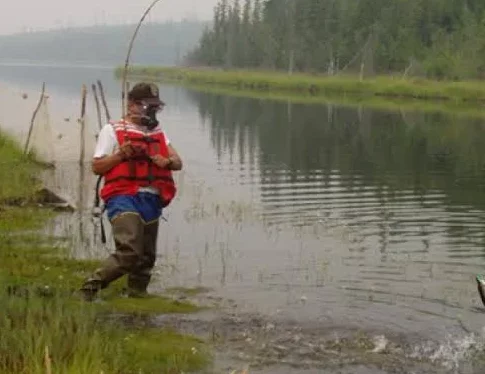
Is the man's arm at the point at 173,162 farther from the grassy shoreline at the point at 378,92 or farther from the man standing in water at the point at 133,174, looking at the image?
the grassy shoreline at the point at 378,92

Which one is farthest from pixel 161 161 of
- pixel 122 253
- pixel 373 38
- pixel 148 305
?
pixel 373 38

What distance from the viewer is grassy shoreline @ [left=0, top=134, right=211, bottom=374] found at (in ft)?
20.6

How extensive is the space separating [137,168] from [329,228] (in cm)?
757

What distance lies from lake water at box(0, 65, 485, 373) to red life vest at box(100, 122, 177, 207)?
1.97m

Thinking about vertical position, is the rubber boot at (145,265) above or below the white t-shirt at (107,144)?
below

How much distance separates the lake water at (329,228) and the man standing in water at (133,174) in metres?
1.70

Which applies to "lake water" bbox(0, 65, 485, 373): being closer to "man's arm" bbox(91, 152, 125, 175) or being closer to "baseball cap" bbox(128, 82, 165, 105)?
"man's arm" bbox(91, 152, 125, 175)

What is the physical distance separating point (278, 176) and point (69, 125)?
33.7ft

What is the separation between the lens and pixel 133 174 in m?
9.12

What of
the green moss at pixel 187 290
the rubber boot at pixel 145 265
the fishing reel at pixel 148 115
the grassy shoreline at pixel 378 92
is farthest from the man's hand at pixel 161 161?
the grassy shoreline at pixel 378 92

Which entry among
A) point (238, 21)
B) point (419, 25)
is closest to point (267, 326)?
point (419, 25)

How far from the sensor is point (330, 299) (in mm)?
10883

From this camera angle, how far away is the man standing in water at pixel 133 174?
29.6 feet

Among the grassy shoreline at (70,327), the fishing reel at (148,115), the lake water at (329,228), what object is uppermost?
the fishing reel at (148,115)
